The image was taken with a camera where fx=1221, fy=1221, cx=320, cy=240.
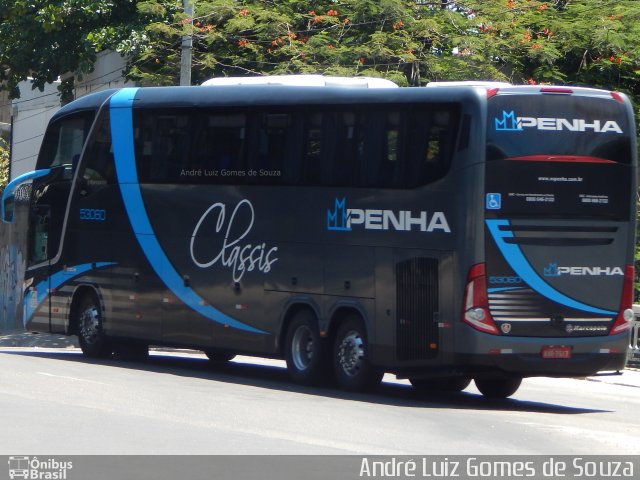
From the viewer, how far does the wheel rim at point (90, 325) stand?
20734 mm

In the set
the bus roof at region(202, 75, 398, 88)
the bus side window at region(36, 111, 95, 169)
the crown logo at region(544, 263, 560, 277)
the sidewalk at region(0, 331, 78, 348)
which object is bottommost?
the sidewalk at region(0, 331, 78, 348)

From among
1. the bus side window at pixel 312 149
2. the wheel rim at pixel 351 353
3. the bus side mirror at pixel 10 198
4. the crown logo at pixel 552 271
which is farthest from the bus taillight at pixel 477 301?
the bus side mirror at pixel 10 198

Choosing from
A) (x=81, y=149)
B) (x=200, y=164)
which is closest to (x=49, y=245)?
(x=81, y=149)

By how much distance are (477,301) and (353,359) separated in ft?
7.54

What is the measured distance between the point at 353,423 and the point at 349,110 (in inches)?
205

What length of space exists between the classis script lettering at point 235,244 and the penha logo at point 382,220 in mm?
1377

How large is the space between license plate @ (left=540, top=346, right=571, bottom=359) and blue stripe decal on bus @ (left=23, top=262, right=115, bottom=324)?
821 centimetres

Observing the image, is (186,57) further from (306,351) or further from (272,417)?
(272,417)

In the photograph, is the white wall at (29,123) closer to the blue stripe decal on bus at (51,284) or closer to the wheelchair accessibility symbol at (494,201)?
the blue stripe decal on bus at (51,284)

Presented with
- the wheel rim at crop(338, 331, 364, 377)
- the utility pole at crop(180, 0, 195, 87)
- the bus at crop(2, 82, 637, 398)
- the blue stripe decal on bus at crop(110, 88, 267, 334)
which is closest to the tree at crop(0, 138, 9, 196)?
the utility pole at crop(180, 0, 195, 87)

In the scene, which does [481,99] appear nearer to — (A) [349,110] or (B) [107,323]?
(A) [349,110]

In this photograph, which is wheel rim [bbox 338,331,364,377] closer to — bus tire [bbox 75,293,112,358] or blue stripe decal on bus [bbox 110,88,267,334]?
blue stripe decal on bus [bbox 110,88,267,334]

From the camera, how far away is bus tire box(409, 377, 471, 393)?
1725 cm

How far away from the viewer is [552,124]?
14789mm
